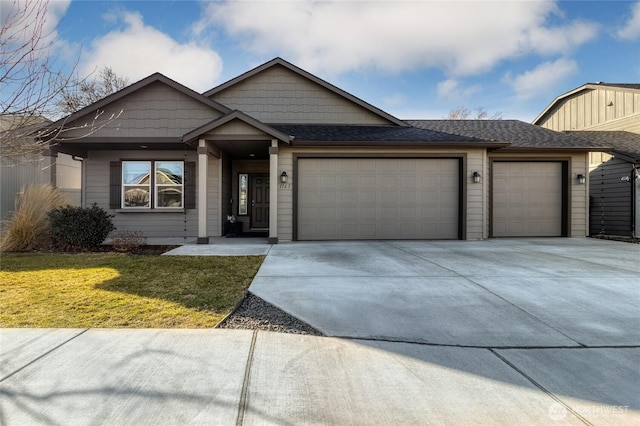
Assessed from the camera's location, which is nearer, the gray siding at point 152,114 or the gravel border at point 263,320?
the gravel border at point 263,320

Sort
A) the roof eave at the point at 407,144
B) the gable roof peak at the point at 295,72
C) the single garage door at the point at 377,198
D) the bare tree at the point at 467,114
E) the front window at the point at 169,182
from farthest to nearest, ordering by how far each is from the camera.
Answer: the bare tree at the point at 467,114, the gable roof peak at the point at 295,72, the front window at the point at 169,182, the single garage door at the point at 377,198, the roof eave at the point at 407,144

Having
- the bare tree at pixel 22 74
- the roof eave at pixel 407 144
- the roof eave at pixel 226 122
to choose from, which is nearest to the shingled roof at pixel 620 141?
the roof eave at pixel 407 144

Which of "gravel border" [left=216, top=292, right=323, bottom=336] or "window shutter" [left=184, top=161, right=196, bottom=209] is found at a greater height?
"window shutter" [left=184, top=161, right=196, bottom=209]

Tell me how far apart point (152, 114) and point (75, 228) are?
3933 millimetres

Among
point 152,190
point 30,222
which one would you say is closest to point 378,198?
point 152,190

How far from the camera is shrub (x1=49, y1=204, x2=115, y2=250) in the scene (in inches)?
317

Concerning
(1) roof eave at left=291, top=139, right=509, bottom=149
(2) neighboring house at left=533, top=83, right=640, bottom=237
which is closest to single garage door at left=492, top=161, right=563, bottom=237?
(1) roof eave at left=291, top=139, right=509, bottom=149

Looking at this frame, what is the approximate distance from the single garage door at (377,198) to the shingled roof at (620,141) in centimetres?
685

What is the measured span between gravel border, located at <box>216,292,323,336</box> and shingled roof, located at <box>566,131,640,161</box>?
13.8 m

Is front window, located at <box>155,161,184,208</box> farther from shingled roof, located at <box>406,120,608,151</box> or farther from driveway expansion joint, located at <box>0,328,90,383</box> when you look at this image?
shingled roof, located at <box>406,120,608,151</box>

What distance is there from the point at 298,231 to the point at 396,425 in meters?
8.25

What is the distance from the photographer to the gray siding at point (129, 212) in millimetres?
11211

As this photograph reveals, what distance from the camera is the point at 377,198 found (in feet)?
34.0

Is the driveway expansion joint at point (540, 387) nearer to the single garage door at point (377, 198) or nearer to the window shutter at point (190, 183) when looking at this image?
the single garage door at point (377, 198)
